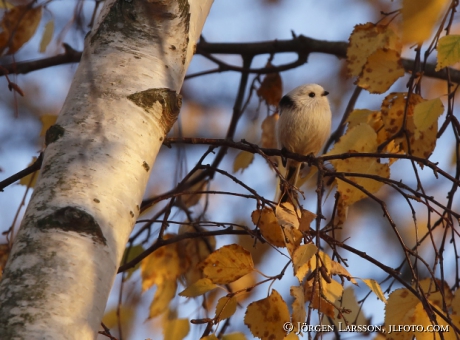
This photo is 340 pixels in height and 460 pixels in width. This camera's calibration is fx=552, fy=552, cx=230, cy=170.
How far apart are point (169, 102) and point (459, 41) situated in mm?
621

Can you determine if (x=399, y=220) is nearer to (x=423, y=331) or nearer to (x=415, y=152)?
(x=415, y=152)

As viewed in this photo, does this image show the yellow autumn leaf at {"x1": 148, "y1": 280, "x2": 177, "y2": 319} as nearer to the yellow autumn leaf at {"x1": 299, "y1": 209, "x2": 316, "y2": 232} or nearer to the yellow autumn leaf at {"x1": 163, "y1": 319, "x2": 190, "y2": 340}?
the yellow autumn leaf at {"x1": 163, "y1": 319, "x2": 190, "y2": 340}

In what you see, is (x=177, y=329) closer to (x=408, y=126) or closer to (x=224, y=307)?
(x=224, y=307)

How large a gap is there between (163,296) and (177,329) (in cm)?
24

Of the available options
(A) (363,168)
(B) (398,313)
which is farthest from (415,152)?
(B) (398,313)

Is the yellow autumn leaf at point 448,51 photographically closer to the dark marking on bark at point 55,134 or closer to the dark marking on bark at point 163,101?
the dark marking on bark at point 163,101

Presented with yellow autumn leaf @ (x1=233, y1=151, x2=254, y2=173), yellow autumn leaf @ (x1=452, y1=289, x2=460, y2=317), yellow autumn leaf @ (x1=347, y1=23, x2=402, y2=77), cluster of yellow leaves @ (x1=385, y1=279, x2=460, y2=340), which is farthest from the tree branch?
cluster of yellow leaves @ (x1=385, y1=279, x2=460, y2=340)

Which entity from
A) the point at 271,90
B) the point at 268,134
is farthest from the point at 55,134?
the point at 271,90

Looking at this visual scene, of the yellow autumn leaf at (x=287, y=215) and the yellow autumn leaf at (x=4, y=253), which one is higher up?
the yellow autumn leaf at (x=4, y=253)

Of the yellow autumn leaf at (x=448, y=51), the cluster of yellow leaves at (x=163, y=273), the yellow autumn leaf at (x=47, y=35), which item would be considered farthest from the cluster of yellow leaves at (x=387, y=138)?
the yellow autumn leaf at (x=47, y=35)

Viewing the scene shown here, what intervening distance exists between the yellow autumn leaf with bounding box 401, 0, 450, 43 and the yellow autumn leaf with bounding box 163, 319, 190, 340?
3.00 feet

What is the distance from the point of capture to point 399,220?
11.4 ft

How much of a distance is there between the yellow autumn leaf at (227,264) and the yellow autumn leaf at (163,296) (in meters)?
0.64

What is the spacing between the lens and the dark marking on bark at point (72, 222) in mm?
781
